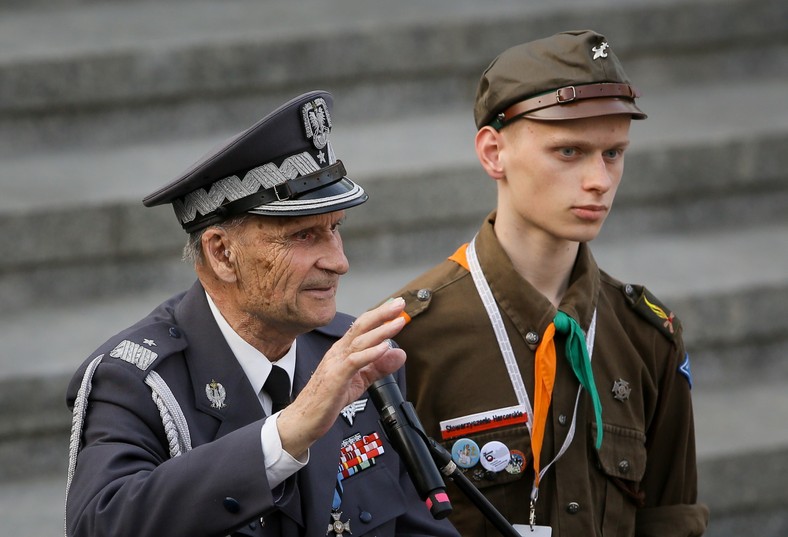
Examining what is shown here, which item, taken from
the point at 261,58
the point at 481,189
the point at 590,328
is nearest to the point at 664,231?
the point at 481,189

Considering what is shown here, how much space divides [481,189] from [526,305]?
2.26 meters

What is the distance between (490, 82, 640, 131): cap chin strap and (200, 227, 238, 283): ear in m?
0.75

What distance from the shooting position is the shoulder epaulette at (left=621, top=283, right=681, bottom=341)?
2.96 metres

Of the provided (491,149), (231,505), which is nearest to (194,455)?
(231,505)

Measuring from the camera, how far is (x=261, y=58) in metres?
5.35

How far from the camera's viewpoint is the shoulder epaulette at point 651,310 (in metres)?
2.96

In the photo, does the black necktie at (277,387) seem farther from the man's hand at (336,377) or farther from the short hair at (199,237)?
the man's hand at (336,377)

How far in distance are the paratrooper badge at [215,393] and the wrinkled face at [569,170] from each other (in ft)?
2.71

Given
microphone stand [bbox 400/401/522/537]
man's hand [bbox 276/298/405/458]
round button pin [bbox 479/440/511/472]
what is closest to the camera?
man's hand [bbox 276/298/405/458]

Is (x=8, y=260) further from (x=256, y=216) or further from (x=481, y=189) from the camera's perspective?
(x=256, y=216)

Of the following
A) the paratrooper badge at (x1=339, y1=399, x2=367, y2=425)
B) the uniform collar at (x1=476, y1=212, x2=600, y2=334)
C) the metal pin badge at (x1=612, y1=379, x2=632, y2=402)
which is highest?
the uniform collar at (x1=476, y1=212, x2=600, y2=334)

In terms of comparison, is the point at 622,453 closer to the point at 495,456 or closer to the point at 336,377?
the point at 495,456

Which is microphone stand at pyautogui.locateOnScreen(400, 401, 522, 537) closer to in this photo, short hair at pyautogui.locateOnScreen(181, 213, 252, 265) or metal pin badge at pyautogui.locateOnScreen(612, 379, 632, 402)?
short hair at pyautogui.locateOnScreen(181, 213, 252, 265)

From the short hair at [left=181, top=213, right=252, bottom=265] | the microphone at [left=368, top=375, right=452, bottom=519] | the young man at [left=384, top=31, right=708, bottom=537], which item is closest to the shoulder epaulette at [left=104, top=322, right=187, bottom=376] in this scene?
the short hair at [left=181, top=213, right=252, bottom=265]
